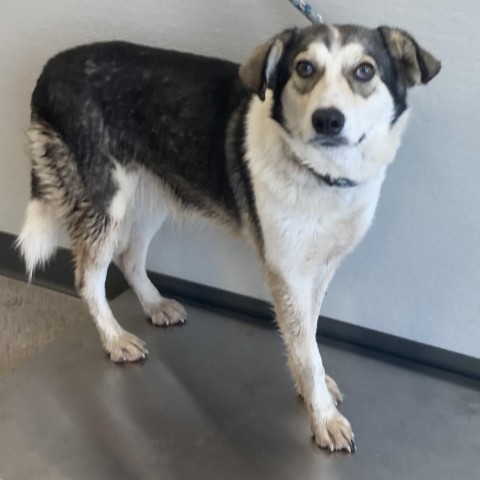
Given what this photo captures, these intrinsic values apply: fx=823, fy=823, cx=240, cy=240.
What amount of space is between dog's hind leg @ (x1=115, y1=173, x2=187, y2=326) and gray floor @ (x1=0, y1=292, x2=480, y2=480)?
5 centimetres

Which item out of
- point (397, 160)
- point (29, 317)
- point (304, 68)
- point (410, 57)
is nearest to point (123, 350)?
point (29, 317)

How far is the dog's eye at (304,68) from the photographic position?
152 cm

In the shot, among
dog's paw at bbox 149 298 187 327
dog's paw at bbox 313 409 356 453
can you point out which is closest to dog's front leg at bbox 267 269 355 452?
dog's paw at bbox 313 409 356 453

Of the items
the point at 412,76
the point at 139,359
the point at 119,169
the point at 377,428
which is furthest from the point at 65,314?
the point at 412,76

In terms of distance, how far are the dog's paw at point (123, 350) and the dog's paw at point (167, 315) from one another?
15 cm

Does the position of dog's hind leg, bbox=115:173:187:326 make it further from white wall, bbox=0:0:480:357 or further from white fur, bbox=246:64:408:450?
white fur, bbox=246:64:408:450

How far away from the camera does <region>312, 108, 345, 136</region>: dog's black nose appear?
1.45 metres

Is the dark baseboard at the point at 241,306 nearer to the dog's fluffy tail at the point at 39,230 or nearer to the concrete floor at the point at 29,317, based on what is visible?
the concrete floor at the point at 29,317

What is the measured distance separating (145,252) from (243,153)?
62 centimetres

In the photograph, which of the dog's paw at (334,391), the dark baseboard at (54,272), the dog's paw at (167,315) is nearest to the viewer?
the dog's paw at (334,391)

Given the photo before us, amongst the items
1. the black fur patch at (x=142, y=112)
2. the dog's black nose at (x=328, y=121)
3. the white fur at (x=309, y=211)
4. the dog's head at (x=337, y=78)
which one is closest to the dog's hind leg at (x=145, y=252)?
the black fur patch at (x=142, y=112)

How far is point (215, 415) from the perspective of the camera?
1938mm

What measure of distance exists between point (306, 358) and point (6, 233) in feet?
4.23

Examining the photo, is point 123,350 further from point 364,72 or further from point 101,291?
point 364,72
